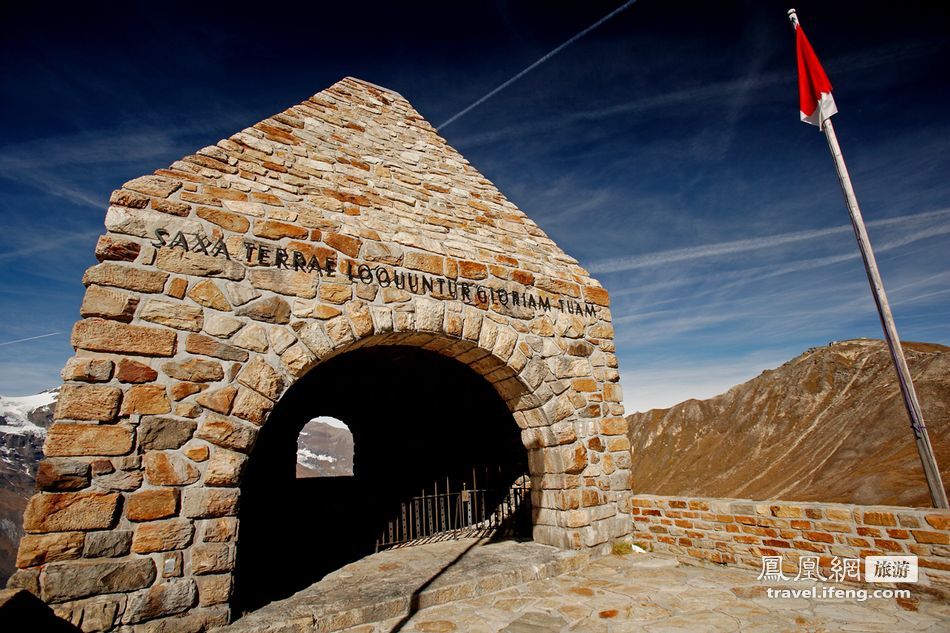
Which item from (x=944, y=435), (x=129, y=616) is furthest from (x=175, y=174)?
(x=944, y=435)

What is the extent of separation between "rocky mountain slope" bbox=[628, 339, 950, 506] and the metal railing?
39.7ft

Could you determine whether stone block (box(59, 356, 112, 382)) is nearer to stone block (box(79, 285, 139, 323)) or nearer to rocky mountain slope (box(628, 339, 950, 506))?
stone block (box(79, 285, 139, 323))

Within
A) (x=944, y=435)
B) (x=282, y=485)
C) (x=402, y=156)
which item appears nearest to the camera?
(x=402, y=156)

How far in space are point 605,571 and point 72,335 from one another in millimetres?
5150

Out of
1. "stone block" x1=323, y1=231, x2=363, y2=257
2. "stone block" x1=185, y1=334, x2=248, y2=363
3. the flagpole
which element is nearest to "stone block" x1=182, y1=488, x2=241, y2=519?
"stone block" x1=185, y1=334, x2=248, y2=363

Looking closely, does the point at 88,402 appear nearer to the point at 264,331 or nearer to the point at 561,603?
the point at 264,331

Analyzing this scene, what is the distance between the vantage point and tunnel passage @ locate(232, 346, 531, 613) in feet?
25.1

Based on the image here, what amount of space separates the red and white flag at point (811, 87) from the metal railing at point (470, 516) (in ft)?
20.5

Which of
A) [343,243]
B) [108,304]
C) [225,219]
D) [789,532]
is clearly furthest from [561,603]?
[225,219]

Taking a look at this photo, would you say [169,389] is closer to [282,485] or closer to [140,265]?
[140,265]

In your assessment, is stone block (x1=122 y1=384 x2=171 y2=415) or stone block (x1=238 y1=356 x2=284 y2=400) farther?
stone block (x1=238 y1=356 x2=284 y2=400)

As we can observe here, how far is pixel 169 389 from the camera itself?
3510mm

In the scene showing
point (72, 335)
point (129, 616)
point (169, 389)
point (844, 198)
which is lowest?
point (129, 616)

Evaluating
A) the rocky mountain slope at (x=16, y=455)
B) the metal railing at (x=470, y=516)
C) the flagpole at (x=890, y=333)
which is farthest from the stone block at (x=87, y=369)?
the rocky mountain slope at (x=16, y=455)
